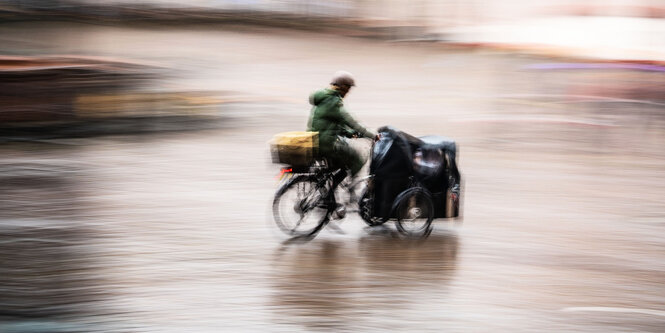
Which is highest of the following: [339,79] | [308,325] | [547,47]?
[547,47]

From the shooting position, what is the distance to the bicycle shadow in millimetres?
6031

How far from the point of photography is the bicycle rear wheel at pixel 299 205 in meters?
7.88

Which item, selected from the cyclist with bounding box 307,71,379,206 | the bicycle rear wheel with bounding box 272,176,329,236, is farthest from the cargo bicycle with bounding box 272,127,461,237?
the cyclist with bounding box 307,71,379,206

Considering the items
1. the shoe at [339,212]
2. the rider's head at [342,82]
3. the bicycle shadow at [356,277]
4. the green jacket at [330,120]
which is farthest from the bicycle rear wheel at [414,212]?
the rider's head at [342,82]

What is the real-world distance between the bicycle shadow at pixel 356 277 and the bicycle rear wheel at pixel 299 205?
0.20 m

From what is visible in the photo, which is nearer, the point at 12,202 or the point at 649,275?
the point at 649,275

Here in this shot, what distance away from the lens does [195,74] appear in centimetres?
1989

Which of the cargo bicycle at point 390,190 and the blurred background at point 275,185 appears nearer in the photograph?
the blurred background at point 275,185

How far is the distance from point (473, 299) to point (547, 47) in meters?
19.7

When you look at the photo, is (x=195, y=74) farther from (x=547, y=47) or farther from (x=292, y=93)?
(x=547, y=47)

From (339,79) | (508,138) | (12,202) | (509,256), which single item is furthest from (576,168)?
(12,202)

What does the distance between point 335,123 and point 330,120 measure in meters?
0.06

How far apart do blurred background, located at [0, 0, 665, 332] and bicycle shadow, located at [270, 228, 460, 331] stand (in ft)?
0.08

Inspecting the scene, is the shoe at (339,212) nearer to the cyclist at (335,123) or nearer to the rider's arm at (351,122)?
the cyclist at (335,123)
